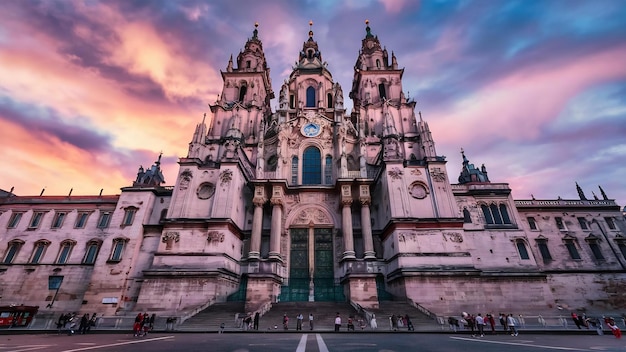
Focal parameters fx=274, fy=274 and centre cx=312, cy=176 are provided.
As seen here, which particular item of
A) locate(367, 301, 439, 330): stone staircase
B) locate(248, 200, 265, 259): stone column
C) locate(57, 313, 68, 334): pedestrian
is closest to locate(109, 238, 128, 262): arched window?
locate(57, 313, 68, 334): pedestrian

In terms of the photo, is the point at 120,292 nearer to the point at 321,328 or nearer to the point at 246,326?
the point at 246,326

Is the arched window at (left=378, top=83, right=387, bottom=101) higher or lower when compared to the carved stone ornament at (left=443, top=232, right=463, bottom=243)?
higher

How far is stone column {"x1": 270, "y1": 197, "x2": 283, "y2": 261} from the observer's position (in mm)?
25136

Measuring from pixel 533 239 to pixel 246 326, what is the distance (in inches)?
1220

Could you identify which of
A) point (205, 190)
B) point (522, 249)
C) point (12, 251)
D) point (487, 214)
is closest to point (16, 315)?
point (12, 251)

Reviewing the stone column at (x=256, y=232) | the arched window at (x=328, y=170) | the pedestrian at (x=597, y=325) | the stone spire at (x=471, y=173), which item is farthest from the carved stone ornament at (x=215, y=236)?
the stone spire at (x=471, y=173)

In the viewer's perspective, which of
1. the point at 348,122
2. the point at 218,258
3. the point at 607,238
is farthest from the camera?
the point at 348,122

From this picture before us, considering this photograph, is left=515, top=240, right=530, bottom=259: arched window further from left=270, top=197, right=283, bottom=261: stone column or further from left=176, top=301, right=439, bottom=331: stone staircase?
left=270, top=197, right=283, bottom=261: stone column

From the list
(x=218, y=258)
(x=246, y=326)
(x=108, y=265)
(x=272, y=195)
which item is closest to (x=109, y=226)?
(x=108, y=265)

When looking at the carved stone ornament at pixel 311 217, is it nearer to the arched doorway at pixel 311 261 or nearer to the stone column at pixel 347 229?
the arched doorway at pixel 311 261

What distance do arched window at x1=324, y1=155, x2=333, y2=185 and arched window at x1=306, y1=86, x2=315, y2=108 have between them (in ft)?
43.4

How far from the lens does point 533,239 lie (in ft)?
97.9

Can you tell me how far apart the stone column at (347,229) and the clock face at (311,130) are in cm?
1056

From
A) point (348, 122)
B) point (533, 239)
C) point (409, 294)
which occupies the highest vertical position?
point (348, 122)
